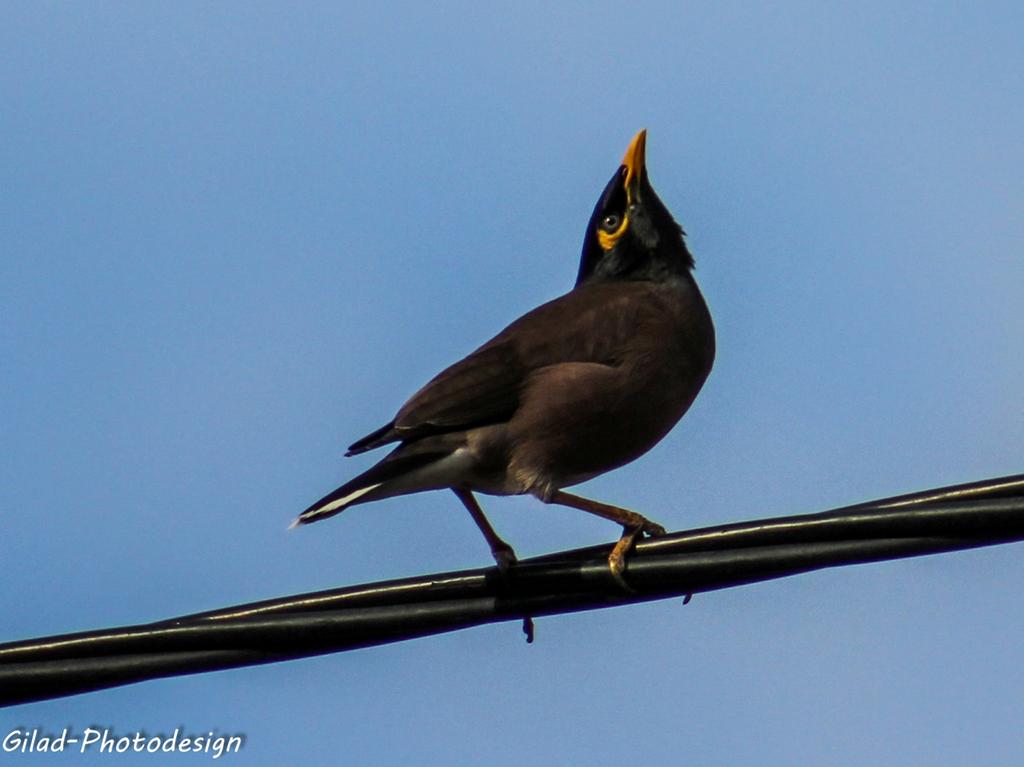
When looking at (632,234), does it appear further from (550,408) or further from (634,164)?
(550,408)

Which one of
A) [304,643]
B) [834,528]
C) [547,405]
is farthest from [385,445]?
[834,528]

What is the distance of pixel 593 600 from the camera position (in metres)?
4.50

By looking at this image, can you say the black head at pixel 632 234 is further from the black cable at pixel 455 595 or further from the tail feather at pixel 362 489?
the black cable at pixel 455 595

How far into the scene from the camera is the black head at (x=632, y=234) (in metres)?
7.72

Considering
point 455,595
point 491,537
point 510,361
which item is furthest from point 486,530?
point 455,595

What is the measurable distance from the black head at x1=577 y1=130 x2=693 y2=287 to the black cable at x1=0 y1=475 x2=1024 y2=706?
11.8 feet

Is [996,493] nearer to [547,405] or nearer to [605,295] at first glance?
[547,405]

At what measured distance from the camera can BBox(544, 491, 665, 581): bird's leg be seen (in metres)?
4.22

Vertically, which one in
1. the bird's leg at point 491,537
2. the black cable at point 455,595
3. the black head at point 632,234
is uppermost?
the black head at point 632,234

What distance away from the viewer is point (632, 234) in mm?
7836

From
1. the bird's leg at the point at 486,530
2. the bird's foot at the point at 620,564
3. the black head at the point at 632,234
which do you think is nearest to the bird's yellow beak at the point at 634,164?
the black head at the point at 632,234

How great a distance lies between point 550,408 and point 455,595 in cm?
203

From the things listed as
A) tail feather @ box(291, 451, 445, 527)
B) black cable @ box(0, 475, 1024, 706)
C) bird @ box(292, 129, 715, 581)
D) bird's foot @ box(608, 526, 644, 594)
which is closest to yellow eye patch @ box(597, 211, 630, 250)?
bird @ box(292, 129, 715, 581)

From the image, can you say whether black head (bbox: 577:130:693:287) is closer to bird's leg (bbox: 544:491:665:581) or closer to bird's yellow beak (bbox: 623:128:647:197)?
bird's yellow beak (bbox: 623:128:647:197)
